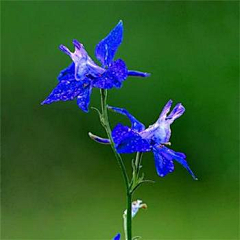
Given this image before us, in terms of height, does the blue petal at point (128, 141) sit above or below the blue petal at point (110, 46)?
below

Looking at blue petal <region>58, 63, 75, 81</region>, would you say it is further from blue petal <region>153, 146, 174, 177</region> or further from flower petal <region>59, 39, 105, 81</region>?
blue petal <region>153, 146, 174, 177</region>

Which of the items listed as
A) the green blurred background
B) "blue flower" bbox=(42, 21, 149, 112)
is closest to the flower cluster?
"blue flower" bbox=(42, 21, 149, 112)

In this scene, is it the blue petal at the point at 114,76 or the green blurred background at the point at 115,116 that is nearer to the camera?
the blue petal at the point at 114,76

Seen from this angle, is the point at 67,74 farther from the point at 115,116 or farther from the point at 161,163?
the point at 115,116

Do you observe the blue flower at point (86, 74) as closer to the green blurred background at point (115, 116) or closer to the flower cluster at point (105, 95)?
the flower cluster at point (105, 95)

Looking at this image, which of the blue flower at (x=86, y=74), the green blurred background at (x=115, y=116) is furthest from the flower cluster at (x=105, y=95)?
the green blurred background at (x=115, y=116)

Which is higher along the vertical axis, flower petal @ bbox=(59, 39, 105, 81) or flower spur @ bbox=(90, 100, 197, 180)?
flower petal @ bbox=(59, 39, 105, 81)

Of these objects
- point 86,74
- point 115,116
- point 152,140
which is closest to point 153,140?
point 152,140
